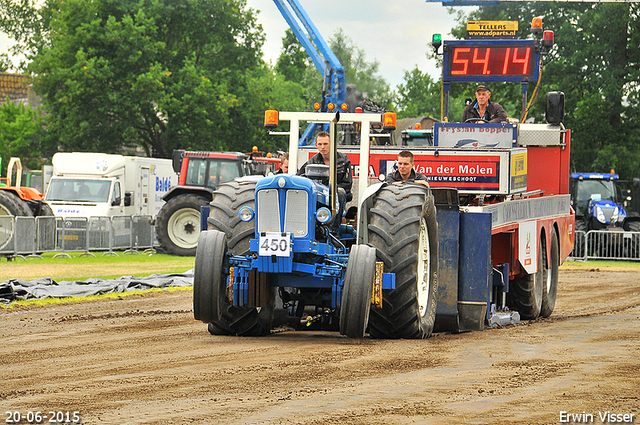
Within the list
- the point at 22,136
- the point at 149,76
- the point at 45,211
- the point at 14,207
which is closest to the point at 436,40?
the point at 14,207

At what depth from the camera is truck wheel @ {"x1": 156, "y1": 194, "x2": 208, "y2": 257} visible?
24984 mm

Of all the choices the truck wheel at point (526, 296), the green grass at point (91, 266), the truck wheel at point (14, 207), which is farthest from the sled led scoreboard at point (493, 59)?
the truck wheel at point (14, 207)

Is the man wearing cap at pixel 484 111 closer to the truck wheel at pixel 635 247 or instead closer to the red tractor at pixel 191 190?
the red tractor at pixel 191 190

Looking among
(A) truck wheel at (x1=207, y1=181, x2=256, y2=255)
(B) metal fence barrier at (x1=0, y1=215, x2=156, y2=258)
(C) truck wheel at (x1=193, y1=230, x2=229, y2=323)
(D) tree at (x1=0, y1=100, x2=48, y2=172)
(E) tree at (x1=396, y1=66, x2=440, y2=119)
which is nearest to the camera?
(C) truck wheel at (x1=193, y1=230, x2=229, y2=323)

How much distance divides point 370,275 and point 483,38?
7.21 meters

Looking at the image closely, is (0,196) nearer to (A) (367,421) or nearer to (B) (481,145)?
(B) (481,145)

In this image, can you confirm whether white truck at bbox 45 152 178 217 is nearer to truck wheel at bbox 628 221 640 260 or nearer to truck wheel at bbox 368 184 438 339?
truck wheel at bbox 628 221 640 260

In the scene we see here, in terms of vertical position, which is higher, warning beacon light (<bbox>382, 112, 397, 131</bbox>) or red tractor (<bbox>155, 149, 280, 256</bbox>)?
warning beacon light (<bbox>382, 112, 397, 131</bbox>)

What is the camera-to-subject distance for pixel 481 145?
13211 millimetres

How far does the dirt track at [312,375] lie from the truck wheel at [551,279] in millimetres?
2324

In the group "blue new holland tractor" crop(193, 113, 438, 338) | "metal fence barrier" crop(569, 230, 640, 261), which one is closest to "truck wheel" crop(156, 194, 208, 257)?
"metal fence barrier" crop(569, 230, 640, 261)

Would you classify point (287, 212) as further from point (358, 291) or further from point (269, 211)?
point (358, 291)

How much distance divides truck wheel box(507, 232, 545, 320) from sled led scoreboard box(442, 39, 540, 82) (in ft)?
8.98

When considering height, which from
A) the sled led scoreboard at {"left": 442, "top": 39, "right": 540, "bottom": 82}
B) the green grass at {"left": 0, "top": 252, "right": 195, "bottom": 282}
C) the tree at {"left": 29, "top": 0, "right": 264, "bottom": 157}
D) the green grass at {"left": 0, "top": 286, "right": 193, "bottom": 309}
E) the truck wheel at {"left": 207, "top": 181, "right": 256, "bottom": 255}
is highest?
the tree at {"left": 29, "top": 0, "right": 264, "bottom": 157}
